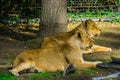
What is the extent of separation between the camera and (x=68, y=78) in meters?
7.59

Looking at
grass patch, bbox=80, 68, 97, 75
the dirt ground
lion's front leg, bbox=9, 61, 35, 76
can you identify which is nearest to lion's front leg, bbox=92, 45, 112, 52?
the dirt ground

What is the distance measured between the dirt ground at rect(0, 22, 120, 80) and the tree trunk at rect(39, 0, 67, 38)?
491 mm

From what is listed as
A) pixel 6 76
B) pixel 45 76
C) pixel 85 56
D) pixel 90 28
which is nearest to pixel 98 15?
pixel 90 28

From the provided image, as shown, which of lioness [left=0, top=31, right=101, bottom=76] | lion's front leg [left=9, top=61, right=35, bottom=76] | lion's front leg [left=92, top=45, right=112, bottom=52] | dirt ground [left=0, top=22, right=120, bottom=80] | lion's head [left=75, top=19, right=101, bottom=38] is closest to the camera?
lion's front leg [left=9, top=61, right=35, bottom=76]

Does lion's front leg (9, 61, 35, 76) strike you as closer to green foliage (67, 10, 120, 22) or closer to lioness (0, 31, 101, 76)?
lioness (0, 31, 101, 76)

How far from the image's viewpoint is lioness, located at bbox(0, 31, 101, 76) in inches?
314

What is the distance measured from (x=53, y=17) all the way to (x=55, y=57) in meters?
3.95

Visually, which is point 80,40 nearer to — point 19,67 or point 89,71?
point 89,71

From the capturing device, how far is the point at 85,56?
9758 millimetres

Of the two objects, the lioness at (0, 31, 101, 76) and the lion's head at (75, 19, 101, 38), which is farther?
the lion's head at (75, 19, 101, 38)

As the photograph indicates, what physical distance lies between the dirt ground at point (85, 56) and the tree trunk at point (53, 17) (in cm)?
49

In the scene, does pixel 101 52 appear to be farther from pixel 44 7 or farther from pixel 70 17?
pixel 70 17

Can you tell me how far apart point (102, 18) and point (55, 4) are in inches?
203

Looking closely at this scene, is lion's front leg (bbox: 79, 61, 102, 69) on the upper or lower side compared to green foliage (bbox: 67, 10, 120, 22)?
upper
